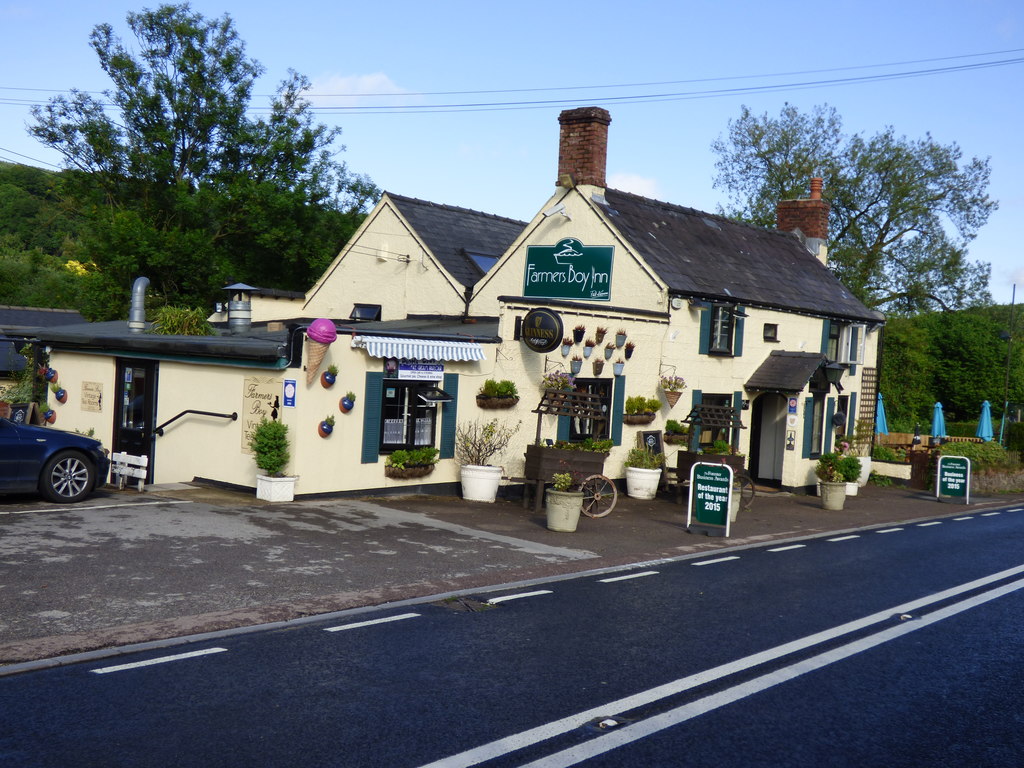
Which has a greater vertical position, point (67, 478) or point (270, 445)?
point (270, 445)

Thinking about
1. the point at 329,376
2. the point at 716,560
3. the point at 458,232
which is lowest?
the point at 716,560

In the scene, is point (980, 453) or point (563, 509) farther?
point (980, 453)

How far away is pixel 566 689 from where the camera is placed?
22.5 feet

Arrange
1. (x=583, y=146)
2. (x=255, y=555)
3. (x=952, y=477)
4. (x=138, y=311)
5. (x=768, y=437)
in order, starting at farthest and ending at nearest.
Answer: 1. (x=768, y=437)
2. (x=952, y=477)
3. (x=583, y=146)
4. (x=138, y=311)
5. (x=255, y=555)

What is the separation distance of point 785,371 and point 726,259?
332 centimetres

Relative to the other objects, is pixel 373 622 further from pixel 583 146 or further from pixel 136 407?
pixel 583 146

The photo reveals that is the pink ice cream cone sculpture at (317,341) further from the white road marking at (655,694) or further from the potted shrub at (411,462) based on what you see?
the white road marking at (655,694)

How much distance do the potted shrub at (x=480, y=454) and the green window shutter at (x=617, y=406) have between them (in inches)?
93.6

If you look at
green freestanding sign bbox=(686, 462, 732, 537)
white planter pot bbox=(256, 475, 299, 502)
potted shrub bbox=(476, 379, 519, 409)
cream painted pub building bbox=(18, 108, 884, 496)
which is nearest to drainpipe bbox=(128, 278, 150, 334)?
cream painted pub building bbox=(18, 108, 884, 496)

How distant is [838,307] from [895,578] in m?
15.4

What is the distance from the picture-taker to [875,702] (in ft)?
22.4

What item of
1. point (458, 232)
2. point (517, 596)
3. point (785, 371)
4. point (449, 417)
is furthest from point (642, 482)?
point (517, 596)

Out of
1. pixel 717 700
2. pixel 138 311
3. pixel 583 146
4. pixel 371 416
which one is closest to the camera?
pixel 717 700

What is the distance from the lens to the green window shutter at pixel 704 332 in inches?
844
